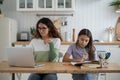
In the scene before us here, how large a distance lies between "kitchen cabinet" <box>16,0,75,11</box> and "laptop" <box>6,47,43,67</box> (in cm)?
235

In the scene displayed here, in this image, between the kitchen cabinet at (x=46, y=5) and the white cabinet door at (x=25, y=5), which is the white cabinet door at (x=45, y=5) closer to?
the kitchen cabinet at (x=46, y=5)

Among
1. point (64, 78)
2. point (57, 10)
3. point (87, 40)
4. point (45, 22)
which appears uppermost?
point (57, 10)

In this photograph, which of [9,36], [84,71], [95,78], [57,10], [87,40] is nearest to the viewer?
[84,71]

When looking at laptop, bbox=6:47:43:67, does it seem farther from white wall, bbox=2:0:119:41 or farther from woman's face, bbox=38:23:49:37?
white wall, bbox=2:0:119:41

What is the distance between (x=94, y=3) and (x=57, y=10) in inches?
30.9

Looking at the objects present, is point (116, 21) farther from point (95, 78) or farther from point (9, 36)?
point (95, 78)

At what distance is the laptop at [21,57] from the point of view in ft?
6.75

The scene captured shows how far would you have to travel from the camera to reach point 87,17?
461cm

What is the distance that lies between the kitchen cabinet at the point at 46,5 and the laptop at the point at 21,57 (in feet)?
7.72

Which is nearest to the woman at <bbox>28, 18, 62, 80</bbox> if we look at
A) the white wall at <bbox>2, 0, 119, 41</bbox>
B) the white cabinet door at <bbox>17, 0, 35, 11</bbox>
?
the white cabinet door at <bbox>17, 0, 35, 11</bbox>

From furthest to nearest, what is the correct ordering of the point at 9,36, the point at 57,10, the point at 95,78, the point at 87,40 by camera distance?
the point at 57,10 → the point at 9,36 → the point at 87,40 → the point at 95,78

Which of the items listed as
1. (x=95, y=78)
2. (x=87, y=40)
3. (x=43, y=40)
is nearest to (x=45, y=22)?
(x=43, y=40)

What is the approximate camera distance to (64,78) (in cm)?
414

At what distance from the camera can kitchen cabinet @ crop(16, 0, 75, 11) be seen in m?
4.35
